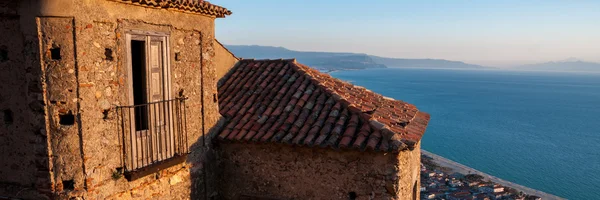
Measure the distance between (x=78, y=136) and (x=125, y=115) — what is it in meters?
0.73

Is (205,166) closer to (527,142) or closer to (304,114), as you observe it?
(304,114)

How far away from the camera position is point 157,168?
648 centimetres

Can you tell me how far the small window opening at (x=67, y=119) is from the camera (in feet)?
17.4

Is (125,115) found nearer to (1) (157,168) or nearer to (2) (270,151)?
(1) (157,168)

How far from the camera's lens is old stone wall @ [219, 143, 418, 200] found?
22.9ft

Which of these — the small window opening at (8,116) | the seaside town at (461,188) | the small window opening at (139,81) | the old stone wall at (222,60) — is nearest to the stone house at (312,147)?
the old stone wall at (222,60)

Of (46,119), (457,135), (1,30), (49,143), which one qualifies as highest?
(1,30)

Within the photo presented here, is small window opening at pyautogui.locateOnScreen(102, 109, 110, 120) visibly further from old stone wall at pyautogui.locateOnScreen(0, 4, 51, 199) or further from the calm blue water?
the calm blue water

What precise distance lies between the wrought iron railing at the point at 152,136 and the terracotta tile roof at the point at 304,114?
43.1 inches

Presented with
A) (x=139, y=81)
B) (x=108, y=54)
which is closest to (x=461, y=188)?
(x=139, y=81)

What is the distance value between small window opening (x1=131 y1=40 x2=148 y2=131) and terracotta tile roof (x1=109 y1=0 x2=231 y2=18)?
619 mm

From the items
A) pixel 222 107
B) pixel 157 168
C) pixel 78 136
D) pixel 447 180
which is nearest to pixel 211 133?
pixel 222 107

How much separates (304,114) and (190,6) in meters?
2.92

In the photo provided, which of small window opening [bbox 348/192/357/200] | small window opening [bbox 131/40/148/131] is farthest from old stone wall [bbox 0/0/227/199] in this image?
small window opening [bbox 348/192/357/200]
